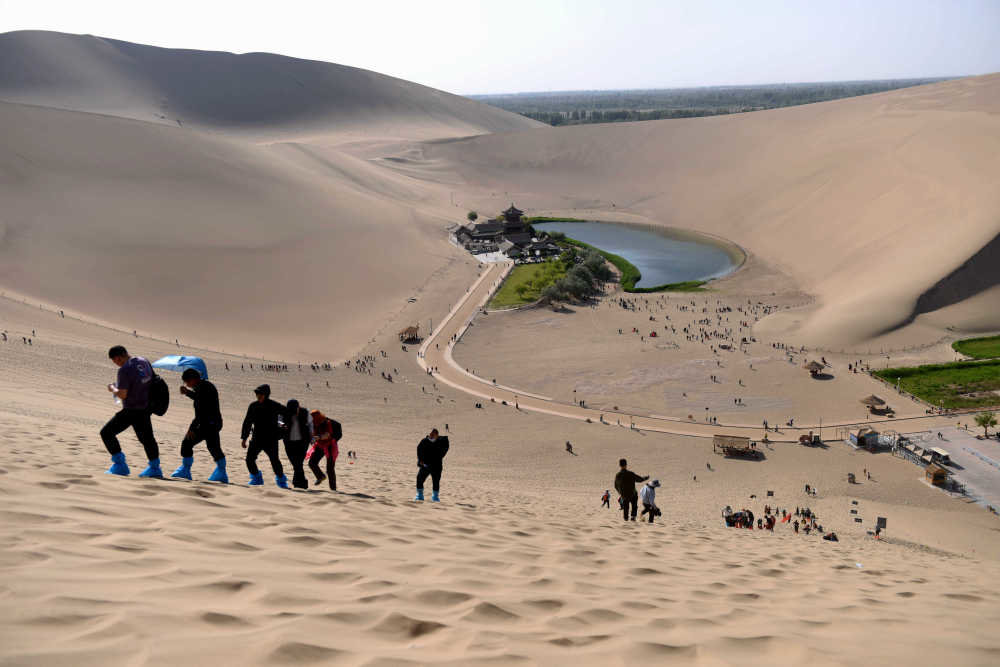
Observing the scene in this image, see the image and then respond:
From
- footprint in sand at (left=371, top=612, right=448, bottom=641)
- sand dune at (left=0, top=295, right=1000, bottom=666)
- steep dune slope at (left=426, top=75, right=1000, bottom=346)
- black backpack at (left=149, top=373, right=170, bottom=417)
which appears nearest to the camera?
sand dune at (left=0, top=295, right=1000, bottom=666)

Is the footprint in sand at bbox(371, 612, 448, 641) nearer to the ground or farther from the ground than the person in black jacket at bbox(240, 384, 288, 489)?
nearer to the ground

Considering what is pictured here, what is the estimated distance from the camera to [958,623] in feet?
13.2

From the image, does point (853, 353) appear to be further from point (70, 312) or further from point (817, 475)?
point (70, 312)

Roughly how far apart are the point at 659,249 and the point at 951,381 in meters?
32.9

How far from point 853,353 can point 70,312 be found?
34.3 meters

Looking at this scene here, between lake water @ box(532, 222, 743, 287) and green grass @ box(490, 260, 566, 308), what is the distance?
6317 mm

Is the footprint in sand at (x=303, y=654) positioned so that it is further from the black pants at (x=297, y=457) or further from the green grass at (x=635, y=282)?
the green grass at (x=635, y=282)

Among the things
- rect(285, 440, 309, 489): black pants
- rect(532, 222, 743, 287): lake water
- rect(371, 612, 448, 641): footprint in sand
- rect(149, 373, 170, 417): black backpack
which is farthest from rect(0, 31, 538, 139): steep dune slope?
rect(371, 612, 448, 641): footprint in sand

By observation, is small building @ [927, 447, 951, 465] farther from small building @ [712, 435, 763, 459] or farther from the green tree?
small building @ [712, 435, 763, 459]

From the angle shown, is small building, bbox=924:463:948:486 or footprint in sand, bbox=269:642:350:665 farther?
small building, bbox=924:463:948:486

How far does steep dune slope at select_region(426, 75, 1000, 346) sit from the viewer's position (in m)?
37.1

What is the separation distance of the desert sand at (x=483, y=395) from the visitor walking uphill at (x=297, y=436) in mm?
271

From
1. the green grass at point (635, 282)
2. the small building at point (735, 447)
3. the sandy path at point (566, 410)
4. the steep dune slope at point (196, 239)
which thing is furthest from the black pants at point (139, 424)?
the green grass at point (635, 282)

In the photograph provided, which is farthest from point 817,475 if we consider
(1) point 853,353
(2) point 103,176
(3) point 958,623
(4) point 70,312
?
(2) point 103,176
